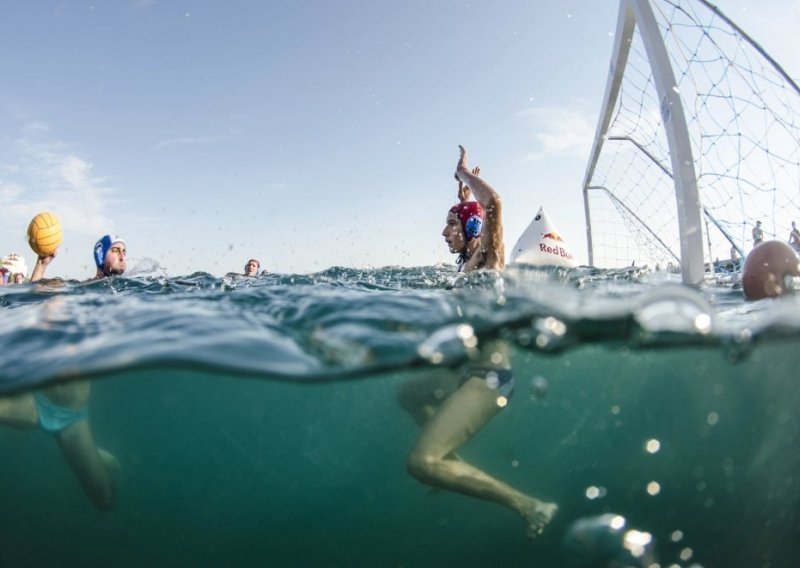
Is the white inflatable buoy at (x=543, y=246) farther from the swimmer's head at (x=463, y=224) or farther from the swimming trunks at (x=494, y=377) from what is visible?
the swimming trunks at (x=494, y=377)

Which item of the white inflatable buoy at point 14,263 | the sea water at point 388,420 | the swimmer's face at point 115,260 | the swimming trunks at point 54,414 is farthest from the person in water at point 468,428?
the white inflatable buoy at point 14,263

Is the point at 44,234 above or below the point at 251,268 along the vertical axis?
above

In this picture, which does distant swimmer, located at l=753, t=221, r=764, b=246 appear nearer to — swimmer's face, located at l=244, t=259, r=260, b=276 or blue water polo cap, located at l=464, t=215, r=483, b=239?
blue water polo cap, located at l=464, t=215, r=483, b=239

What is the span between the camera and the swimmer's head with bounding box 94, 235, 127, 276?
911cm

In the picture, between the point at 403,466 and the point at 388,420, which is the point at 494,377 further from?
the point at 403,466

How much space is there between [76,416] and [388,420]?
17.8 ft

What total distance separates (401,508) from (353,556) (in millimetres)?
2651

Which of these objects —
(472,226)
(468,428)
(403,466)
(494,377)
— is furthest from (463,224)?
(403,466)

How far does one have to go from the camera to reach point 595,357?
688 cm

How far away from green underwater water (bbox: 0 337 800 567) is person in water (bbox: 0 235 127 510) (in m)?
0.34

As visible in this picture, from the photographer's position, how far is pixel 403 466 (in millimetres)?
10805

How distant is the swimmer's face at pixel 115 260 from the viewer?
9.11 meters

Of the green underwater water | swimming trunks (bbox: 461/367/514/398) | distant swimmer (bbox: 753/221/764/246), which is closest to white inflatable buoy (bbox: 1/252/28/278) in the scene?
the green underwater water

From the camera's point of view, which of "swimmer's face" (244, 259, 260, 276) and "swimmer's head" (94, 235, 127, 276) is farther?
"swimmer's face" (244, 259, 260, 276)
